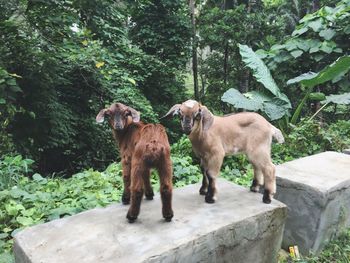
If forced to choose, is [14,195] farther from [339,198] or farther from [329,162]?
[329,162]

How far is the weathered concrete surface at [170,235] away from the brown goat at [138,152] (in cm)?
19

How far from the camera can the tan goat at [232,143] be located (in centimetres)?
307

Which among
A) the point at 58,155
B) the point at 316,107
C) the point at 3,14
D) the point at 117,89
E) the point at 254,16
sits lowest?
the point at 58,155

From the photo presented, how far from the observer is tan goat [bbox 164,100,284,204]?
3068 millimetres

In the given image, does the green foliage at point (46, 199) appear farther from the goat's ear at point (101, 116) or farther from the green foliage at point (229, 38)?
the green foliage at point (229, 38)

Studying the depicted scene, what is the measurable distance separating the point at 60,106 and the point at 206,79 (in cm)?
800

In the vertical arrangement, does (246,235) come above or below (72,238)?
below

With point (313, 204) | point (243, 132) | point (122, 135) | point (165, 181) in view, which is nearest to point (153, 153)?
point (165, 181)

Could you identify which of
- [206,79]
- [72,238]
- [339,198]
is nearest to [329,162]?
[339,198]

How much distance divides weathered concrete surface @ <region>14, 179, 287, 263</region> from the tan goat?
0.67ft

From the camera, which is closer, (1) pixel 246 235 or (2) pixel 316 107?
(1) pixel 246 235

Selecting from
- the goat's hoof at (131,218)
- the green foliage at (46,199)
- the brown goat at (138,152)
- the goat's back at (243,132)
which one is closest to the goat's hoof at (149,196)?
the brown goat at (138,152)

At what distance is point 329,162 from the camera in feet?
15.1

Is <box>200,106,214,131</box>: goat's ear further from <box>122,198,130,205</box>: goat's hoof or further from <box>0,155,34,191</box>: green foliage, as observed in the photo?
<box>0,155,34,191</box>: green foliage
